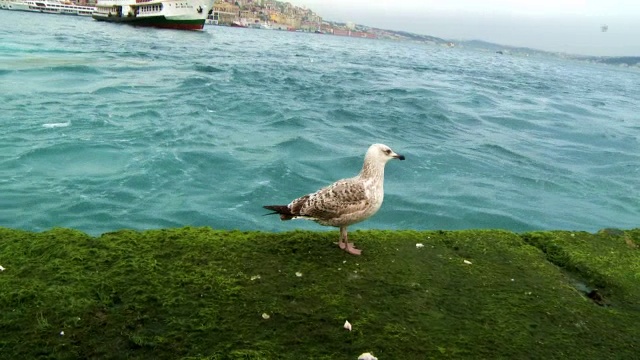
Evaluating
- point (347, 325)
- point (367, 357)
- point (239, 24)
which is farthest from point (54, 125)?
point (239, 24)

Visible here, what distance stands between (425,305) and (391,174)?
28.9 ft

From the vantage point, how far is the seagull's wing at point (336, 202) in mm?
3789

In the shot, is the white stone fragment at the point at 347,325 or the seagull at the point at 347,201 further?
the seagull at the point at 347,201

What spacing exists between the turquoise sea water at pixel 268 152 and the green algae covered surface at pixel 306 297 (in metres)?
4.71

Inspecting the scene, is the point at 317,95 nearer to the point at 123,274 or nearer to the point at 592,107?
the point at 592,107

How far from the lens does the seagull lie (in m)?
3.79

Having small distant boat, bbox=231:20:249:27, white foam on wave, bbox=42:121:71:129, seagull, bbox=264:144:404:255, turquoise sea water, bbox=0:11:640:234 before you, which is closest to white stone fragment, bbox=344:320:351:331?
seagull, bbox=264:144:404:255

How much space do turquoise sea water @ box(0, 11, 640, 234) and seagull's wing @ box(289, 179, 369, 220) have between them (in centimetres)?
430

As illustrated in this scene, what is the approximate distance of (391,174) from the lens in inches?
455

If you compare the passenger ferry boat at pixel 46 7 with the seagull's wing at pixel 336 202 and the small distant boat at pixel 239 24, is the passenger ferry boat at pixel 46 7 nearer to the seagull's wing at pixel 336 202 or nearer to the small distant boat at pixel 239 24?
the small distant boat at pixel 239 24

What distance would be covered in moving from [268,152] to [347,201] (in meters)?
8.54

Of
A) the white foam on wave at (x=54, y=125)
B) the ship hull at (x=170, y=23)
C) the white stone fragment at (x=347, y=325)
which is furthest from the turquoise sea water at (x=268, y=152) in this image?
the ship hull at (x=170, y=23)

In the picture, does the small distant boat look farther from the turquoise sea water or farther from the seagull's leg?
the seagull's leg

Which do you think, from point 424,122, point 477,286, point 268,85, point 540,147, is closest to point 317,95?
point 268,85
